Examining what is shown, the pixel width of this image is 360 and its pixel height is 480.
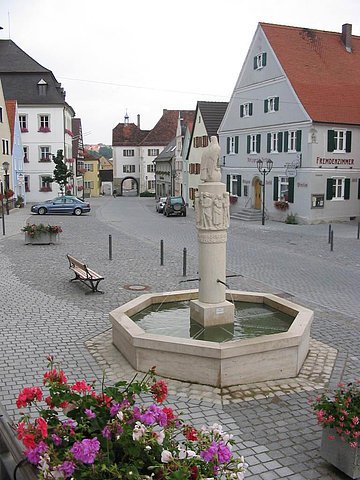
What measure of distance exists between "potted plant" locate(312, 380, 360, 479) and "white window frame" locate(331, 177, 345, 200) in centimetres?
2978

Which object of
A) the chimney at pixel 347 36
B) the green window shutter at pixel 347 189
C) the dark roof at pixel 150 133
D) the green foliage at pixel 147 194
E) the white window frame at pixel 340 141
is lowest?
the green foliage at pixel 147 194

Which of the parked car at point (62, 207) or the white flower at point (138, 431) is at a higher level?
→ the white flower at point (138, 431)

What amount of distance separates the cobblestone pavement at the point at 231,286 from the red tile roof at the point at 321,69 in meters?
10.6

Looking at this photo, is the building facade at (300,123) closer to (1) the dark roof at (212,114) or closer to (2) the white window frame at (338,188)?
(2) the white window frame at (338,188)

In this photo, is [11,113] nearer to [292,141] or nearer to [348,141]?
[292,141]

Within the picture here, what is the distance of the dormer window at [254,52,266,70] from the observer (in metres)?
37.2

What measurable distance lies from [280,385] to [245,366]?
611 millimetres

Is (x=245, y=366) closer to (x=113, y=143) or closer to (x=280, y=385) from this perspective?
(x=280, y=385)

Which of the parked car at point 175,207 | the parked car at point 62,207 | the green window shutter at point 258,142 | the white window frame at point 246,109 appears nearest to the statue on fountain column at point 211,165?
the green window shutter at point 258,142

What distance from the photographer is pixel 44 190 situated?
53.9 metres

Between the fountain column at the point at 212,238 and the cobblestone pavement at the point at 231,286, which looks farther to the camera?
the fountain column at the point at 212,238

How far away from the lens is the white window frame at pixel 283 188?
3531 cm

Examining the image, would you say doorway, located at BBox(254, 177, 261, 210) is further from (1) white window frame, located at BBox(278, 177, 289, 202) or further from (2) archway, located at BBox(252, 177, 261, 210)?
(1) white window frame, located at BBox(278, 177, 289, 202)

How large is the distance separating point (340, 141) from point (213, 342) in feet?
93.1
